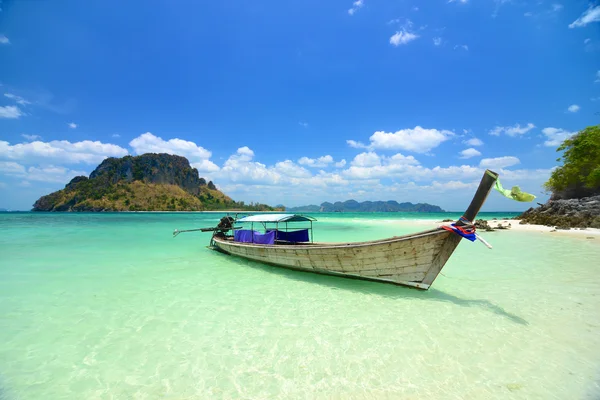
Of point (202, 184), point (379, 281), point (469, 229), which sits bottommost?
point (379, 281)

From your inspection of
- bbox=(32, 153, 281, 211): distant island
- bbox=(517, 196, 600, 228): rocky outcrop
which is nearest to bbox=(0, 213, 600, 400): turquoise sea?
bbox=(517, 196, 600, 228): rocky outcrop

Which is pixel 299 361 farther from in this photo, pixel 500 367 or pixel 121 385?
pixel 500 367

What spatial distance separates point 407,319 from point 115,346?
649 cm

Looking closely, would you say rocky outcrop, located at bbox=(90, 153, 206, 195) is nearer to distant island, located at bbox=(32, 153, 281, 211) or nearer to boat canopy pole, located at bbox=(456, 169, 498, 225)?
distant island, located at bbox=(32, 153, 281, 211)

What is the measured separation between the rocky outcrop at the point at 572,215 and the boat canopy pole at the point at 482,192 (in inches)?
1120

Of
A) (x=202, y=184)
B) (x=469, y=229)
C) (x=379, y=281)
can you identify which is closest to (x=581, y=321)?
(x=469, y=229)

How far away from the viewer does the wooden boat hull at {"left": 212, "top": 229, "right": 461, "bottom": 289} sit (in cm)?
739

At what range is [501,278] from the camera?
9.96m

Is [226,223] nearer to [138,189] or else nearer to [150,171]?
[138,189]

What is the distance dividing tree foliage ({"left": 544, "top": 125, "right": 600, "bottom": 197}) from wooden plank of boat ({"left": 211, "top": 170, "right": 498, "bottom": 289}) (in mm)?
36529

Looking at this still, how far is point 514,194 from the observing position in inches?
244

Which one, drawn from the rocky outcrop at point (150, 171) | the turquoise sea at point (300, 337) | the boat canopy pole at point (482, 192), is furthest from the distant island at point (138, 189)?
the boat canopy pole at point (482, 192)

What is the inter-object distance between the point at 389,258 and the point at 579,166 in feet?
140

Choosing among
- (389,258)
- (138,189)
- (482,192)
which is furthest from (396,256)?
(138,189)
